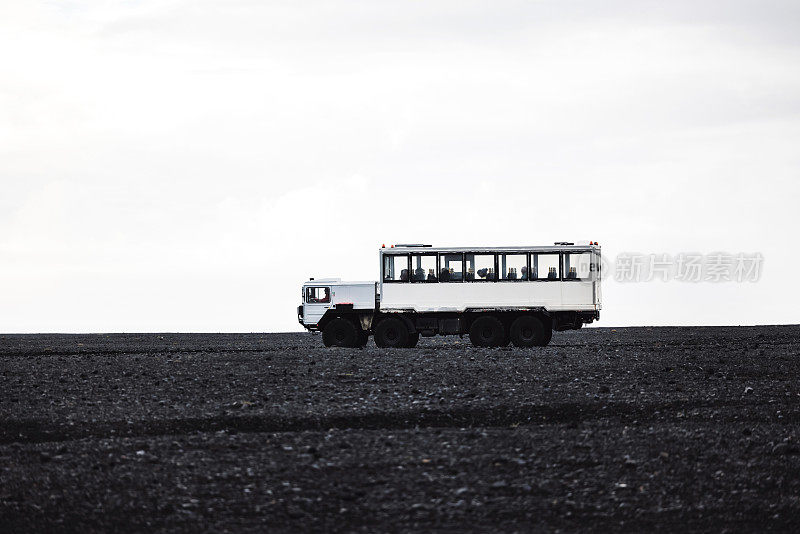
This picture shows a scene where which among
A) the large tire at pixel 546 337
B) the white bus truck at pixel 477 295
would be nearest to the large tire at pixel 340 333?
the white bus truck at pixel 477 295

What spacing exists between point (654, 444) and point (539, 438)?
1.76 metres

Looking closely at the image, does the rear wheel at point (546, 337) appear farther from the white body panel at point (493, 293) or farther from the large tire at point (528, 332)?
the white body panel at point (493, 293)

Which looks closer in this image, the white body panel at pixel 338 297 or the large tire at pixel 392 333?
the large tire at pixel 392 333

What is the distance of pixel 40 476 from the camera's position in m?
13.8

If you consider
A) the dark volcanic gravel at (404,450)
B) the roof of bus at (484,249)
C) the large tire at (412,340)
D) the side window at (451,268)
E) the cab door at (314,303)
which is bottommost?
the dark volcanic gravel at (404,450)

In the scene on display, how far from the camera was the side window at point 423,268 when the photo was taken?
39.6 m

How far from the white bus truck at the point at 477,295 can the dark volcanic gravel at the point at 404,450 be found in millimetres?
12063

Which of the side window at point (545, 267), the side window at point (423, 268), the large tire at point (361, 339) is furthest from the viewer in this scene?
the large tire at point (361, 339)

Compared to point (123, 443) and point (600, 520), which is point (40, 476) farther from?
point (600, 520)

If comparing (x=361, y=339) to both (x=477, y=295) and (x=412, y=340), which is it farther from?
(x=477, y=295)

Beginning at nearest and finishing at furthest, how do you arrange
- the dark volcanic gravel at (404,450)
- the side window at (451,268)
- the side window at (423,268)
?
the dark volcanic gravel at (404,450) → the side window at (451,268) → the side window at (423,268)

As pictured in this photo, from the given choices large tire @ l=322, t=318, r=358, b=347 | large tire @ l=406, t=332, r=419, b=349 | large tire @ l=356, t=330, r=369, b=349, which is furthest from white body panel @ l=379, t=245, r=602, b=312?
large tire @ l=322, t=318, r=358, b=347

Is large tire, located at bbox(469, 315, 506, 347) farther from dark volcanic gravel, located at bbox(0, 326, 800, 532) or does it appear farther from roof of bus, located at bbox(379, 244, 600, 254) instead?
dark volcanic gravel, located at bbox(0, 326, 800, 532)

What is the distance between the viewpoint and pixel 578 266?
129 ft
